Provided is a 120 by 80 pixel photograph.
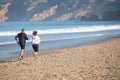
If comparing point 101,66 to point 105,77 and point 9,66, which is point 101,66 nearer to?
point 105,77

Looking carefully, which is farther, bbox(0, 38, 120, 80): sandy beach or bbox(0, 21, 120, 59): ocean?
bbox(0, 21, 120, 59): ocean

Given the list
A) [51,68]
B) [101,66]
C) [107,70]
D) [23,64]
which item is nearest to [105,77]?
[107,70]

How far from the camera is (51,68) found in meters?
11.6

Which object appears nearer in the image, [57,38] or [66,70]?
[66,70]

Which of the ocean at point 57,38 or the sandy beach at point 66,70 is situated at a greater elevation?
the ocean at point 57,38

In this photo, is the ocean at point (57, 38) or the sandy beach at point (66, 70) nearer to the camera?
the sandy beach at point (66, 70)

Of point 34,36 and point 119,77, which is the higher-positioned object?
point 34,36

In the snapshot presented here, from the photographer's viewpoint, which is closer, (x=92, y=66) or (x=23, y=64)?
(x=92, y=66)

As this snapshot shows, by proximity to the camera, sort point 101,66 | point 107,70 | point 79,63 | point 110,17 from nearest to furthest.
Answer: point 107,70
point 101,66
point 79,63
point 110,17

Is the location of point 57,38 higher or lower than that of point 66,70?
higher

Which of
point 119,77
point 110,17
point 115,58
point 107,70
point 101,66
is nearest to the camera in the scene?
point 119,77

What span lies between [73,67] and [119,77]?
2.52 metres

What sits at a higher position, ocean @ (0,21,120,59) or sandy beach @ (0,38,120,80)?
ocean @ (0,21,120,59)

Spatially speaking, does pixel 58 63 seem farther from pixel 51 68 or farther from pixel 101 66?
pixel 101 66
